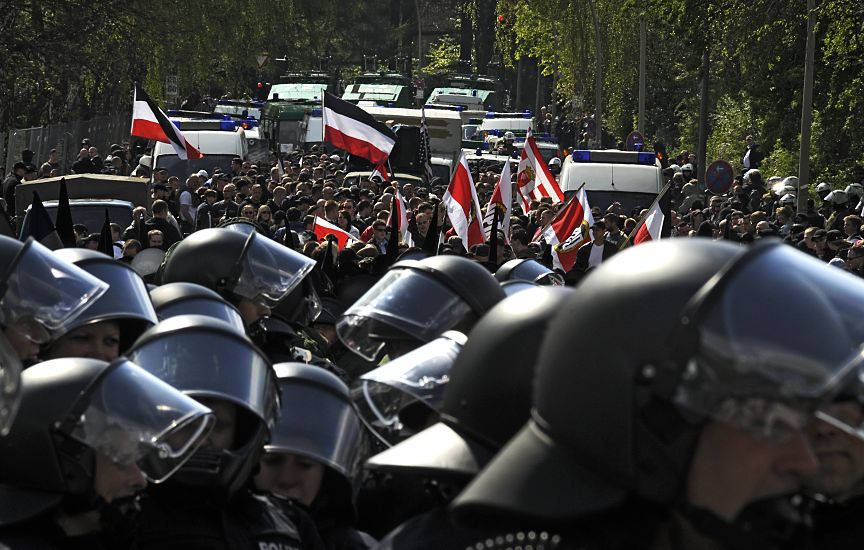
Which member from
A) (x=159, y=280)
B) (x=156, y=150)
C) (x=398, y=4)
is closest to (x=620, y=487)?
(x=159, y=280)

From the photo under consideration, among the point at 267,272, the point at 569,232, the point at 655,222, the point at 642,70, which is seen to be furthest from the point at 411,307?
the point at 642,70

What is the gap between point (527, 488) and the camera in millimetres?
2482

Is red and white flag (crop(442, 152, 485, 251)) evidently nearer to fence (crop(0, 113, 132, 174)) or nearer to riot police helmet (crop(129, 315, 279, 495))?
riot police helmet (crop(129, 315, 279, 495))

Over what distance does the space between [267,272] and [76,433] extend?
3.63 m

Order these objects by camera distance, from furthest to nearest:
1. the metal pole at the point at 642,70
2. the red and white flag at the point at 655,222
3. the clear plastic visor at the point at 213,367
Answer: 1. the metal pole at the point at 642,70
2. the red and white flag at the point at 655,222
3. the clear plastic visor at the point at 213,367

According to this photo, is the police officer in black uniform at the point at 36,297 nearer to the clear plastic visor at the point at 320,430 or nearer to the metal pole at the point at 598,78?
the clear plastic visor at the point at 320,430

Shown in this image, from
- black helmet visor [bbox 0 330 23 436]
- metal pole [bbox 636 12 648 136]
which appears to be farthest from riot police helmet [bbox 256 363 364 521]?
metal pole [bbox 636 12 648 136]

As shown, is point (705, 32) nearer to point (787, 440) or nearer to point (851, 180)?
point (851, 180)

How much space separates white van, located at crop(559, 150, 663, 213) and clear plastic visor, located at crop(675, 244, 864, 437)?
19.1 meters

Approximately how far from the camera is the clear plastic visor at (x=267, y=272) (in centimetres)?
716

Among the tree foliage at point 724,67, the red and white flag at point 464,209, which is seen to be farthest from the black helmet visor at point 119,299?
the tree foliage at point 724,67

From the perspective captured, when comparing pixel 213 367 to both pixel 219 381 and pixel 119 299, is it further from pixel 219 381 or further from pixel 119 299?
pixel 119 299

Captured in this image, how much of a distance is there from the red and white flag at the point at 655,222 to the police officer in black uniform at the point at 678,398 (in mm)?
10391

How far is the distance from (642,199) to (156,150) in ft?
24.0
